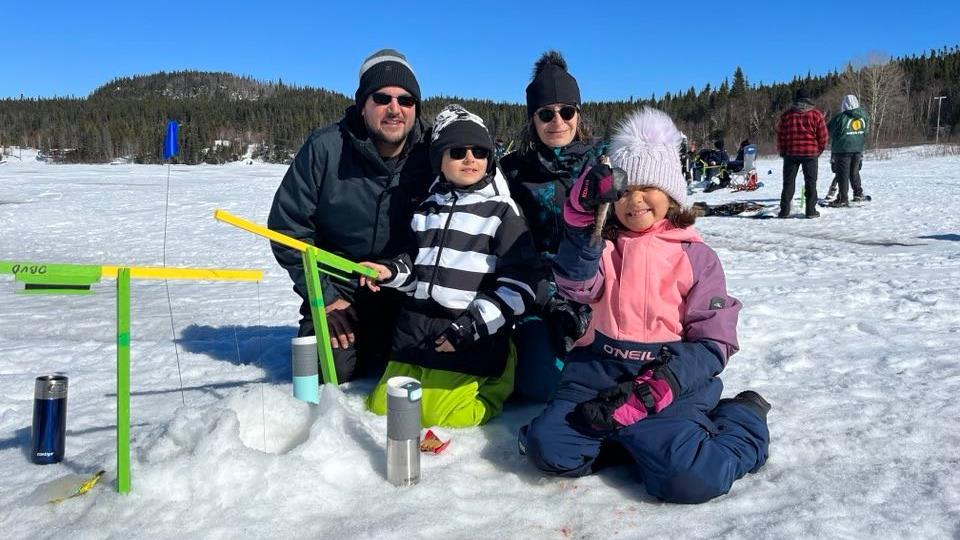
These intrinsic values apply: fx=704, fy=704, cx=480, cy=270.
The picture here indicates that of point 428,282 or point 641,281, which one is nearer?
point 641,281

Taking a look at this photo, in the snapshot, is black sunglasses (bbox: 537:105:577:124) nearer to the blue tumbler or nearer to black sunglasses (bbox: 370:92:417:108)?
black sunglasses (bbox: 370:92:417:108)

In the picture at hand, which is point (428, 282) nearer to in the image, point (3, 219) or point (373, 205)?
point (373, 205)

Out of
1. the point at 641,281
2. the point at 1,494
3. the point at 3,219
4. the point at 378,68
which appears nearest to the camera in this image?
the point at 1,494

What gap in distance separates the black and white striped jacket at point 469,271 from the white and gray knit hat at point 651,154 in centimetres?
69

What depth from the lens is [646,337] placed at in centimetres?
288

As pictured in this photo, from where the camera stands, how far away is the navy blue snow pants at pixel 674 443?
2.46 m

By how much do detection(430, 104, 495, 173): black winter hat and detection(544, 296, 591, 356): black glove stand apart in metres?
0.87

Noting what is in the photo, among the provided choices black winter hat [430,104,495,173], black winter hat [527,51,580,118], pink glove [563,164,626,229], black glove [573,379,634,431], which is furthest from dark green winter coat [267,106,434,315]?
black glove [573,379,634,431]

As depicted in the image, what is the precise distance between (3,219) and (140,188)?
717cm

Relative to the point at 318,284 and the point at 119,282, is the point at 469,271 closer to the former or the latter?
the point at 318,284

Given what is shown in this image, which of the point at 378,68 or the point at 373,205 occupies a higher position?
the point at 378,68

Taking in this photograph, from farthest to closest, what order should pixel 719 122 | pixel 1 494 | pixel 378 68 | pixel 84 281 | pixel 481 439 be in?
pixel 719 122 → pixel 378 68 → pixel 481 439 → pixel 1 494 → pixel 84 281

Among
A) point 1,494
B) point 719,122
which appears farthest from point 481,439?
point 719,122

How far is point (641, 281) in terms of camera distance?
9.48ft
